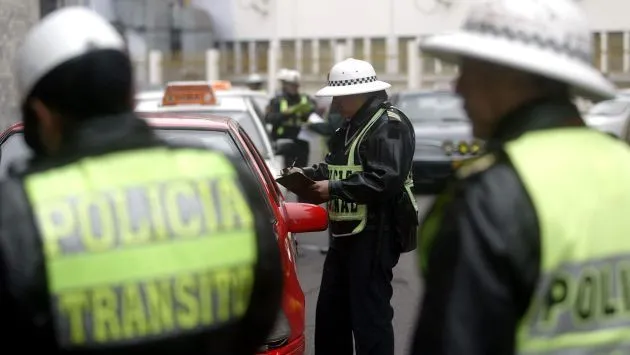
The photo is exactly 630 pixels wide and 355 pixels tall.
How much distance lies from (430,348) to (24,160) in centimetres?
A: 90

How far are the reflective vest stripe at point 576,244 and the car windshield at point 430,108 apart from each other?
44.1ft

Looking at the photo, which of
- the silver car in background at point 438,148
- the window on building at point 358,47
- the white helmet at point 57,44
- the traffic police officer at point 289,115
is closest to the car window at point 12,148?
the white helmet at point 57,44

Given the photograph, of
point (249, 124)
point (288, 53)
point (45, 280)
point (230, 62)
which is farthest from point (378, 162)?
point (230, 62)

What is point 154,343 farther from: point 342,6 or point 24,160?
point 342,6

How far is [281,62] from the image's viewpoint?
123ft

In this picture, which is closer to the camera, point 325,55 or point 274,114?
point 274,114

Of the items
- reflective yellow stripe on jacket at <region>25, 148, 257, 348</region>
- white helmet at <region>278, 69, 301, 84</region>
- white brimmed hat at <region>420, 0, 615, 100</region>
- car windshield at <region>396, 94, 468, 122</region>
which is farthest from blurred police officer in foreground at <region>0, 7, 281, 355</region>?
car windshield at <region>396, 94, 468, 122</region>

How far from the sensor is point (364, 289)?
5.25m

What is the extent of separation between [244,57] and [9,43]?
26.5m

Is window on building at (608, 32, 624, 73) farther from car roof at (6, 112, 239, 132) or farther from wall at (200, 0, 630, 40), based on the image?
car roof at (6, 112, 239, 132)

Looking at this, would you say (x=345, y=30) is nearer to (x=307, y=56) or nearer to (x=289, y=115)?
(x=307, y=56)

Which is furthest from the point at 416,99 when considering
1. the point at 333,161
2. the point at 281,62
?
the point at 281,62

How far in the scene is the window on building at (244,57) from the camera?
3852cm

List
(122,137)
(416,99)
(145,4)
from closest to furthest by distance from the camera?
(122,137) → (416,99) → (145,4)
